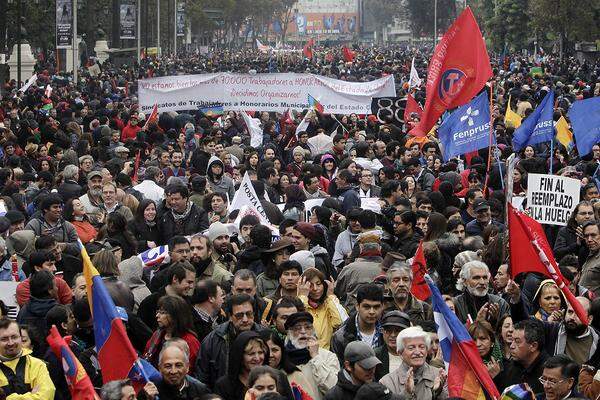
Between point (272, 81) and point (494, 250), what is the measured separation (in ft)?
41.5

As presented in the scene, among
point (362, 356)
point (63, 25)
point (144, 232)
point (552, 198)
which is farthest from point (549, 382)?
point (63, 25)

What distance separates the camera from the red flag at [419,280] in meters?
10.8

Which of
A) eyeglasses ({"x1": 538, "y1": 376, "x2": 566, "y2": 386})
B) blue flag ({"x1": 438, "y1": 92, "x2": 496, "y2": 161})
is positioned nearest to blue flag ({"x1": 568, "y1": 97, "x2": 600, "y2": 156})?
blue flag ({"x1": 438, "y1": 92, "x2": 496, "y2": 161})

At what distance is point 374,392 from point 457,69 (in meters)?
11.6

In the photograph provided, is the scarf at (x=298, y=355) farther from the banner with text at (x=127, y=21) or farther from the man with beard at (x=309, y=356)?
the banner with text at (x=127, y=21)

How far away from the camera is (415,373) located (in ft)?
27.4

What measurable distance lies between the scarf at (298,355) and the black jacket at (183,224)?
5.10 m

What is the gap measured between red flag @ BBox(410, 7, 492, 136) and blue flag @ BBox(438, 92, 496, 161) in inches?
29.8

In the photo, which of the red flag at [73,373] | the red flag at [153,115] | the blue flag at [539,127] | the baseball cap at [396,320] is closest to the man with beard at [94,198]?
the blue flag at [539,127]

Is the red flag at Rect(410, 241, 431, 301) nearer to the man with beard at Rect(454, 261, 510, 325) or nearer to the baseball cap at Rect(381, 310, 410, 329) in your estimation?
the man with beard at Rect(454, 261, 510, 325)

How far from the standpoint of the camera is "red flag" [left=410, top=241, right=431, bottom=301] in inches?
425

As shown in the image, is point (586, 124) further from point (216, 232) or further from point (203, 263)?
point (203, 263)

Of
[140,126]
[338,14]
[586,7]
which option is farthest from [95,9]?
[338,14]

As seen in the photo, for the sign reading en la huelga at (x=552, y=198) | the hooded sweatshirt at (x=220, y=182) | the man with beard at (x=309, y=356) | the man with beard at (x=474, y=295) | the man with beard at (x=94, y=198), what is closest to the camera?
the man with beard at (x=309, y=356)
